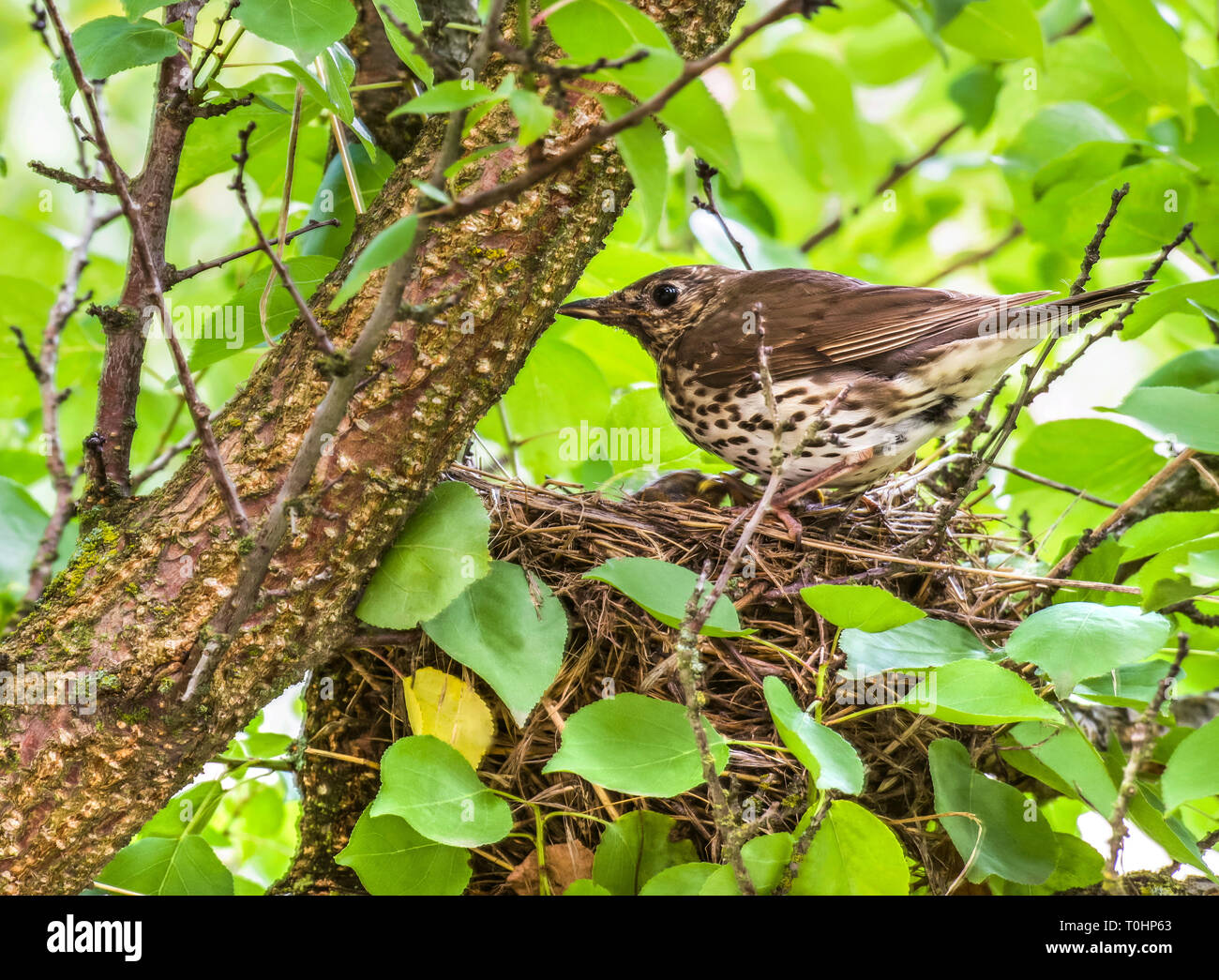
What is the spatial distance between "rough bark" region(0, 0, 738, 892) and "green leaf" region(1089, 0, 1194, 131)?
74cm

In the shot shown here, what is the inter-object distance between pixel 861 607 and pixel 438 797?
30.9 inches

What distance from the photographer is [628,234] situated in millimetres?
3303

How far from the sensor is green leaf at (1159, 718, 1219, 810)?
5.17 feet

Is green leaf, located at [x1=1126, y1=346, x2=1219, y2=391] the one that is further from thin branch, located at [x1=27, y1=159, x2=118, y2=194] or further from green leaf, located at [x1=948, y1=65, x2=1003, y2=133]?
thin branch, located at [x1=27, y1=159, x2=118, y2=194]

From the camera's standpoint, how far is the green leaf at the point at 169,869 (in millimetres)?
1974

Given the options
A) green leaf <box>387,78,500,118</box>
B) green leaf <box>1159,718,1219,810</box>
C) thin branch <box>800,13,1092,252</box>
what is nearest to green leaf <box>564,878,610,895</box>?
green leaf <box>1159,718,1219,810</box>

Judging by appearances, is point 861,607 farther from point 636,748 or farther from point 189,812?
point 189,812

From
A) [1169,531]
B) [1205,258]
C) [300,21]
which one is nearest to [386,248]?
[300,21]

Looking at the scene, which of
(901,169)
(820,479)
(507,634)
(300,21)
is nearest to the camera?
(300,21)

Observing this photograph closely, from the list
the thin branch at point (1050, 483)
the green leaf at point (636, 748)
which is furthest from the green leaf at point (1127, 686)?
the green leaf at point (636, 748)

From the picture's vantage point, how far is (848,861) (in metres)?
1.67

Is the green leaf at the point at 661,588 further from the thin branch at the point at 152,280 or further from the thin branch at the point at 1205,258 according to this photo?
the thin branch at the point at 1205,258

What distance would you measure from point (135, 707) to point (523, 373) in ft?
4.85
